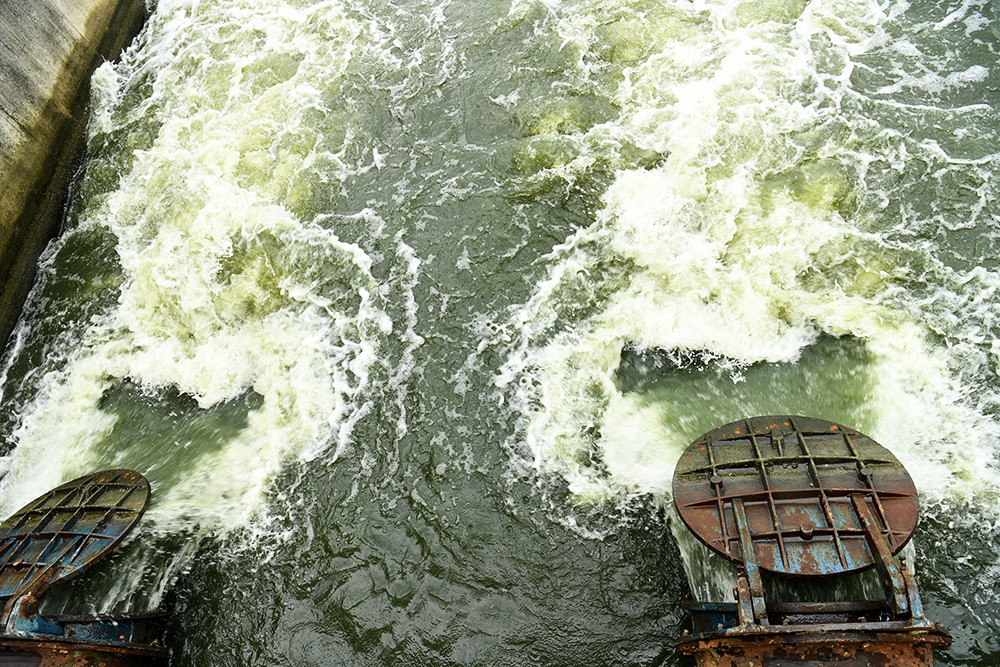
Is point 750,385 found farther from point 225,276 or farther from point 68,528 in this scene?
point 68,528

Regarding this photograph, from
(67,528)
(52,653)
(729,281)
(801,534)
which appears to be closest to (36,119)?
(67,528)

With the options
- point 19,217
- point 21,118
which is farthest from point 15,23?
point 19,217

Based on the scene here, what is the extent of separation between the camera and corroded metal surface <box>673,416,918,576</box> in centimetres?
519

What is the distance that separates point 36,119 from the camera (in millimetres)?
10430

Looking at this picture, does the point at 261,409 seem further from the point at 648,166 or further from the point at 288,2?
the point at 288,2

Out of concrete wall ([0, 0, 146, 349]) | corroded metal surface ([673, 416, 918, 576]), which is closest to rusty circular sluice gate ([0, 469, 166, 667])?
concrete wall ([0, 0, 146, 349])

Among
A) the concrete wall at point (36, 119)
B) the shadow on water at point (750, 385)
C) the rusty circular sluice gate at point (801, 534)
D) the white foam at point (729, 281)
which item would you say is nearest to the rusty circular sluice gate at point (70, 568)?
the concrete wall at point (36, 119)

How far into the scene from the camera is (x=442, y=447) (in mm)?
6852

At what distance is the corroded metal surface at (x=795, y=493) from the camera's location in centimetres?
519

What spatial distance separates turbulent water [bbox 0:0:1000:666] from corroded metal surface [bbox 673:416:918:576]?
1.75 ft

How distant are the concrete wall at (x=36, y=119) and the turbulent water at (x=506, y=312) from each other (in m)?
0.29

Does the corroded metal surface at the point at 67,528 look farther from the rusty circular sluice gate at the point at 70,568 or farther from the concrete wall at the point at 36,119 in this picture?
the concrete wall at the point at 36,119

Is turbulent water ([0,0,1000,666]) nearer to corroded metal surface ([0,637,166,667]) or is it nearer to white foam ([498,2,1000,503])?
white foam ([498,2,1000,503])

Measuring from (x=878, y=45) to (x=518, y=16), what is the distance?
18.9 ft
